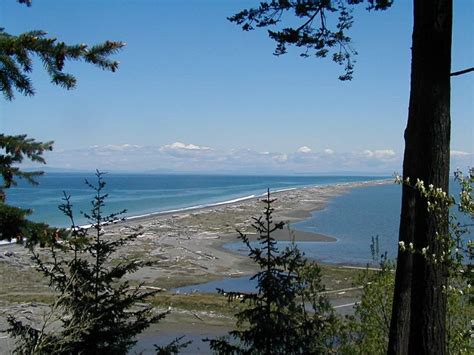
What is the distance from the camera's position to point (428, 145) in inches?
221

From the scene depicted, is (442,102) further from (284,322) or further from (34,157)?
(34,157)

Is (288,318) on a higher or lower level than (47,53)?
lower

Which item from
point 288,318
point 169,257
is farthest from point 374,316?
point 169,257

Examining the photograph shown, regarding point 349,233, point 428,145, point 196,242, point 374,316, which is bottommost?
point 196,242

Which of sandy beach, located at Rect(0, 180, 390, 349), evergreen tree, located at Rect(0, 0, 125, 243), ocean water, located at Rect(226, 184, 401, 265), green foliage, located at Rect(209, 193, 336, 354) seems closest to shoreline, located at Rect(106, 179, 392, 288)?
sandy beach, located at Rect(0, 180, 390, 349)

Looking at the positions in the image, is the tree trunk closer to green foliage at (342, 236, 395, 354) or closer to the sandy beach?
green foliage at (342, 236, 395, 354)

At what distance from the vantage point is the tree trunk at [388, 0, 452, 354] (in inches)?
213

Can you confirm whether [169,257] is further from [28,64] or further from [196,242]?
[28,64]

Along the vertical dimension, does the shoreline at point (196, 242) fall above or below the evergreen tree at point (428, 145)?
below

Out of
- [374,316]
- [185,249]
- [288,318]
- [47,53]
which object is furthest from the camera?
[185,249]

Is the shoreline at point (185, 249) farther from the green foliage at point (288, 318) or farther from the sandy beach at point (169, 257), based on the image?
the green foliage at point (288, 318)

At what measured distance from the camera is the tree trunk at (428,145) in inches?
213

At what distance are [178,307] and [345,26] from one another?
1501 centimetres

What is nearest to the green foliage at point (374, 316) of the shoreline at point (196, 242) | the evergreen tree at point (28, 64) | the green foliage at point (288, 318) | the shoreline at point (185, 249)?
the green foliage at point (288, 318)
